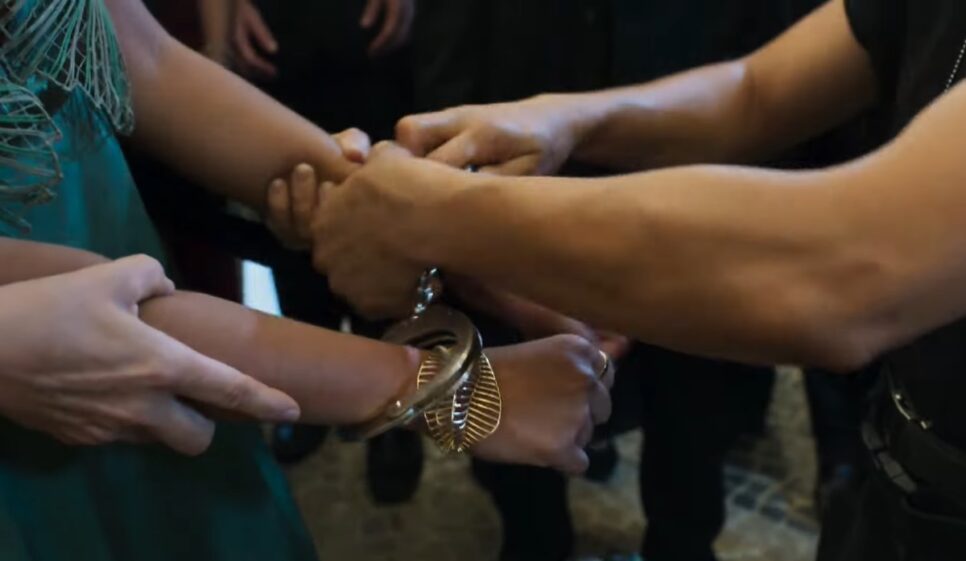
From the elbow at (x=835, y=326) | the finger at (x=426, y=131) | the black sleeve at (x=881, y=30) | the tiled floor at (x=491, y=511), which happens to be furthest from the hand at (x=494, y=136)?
the tiled floor at (x=491, y=511)

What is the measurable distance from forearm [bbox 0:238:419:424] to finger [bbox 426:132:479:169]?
0.55 ft

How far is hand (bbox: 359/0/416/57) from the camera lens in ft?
4.97

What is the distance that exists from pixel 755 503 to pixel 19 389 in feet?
4.31

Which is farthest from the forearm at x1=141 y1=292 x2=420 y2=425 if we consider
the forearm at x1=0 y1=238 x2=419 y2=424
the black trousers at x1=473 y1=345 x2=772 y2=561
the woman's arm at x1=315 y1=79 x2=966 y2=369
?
the black trousers at x1=473 y1=345 x2=772 y2=561

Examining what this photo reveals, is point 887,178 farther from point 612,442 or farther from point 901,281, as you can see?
point 612,442

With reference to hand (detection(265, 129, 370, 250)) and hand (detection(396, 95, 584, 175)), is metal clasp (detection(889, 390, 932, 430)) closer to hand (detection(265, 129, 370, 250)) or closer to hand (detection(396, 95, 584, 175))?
hand (detection(396, 95, 584, 175))

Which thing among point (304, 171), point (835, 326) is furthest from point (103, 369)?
point (835, 326)

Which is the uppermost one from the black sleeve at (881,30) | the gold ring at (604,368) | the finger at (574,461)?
the black sleeve at (881,30)

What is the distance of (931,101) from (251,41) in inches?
41.9

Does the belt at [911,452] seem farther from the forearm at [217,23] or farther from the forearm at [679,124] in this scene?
the forearm at [217,23]

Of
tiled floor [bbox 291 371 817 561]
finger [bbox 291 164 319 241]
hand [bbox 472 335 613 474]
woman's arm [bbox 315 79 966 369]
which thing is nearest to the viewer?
woman's arm [bbox 315 79 966 369]

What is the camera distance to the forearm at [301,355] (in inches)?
27.8

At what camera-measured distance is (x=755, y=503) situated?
5.50 ft

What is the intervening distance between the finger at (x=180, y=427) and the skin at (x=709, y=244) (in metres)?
0.16
